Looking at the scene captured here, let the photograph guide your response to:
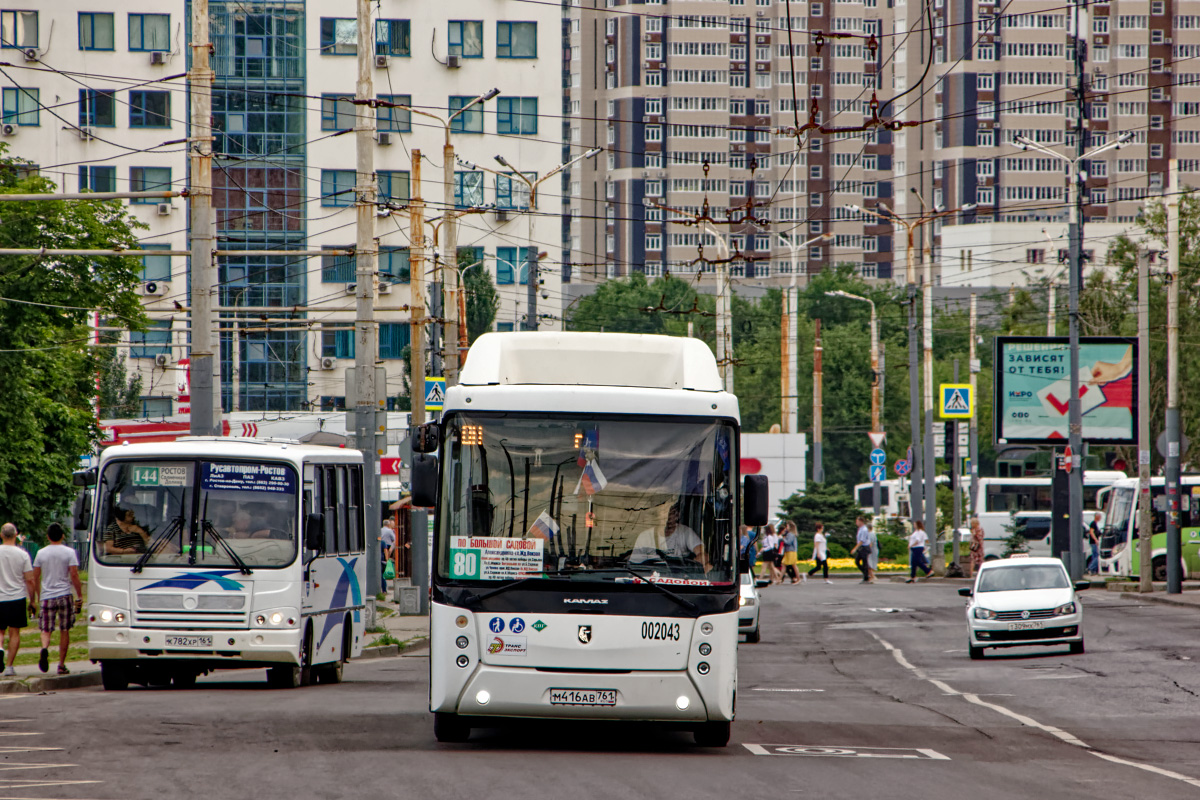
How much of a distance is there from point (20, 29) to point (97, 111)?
15.0 feet

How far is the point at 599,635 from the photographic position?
11969mm

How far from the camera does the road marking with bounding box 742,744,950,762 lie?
12.7 meters

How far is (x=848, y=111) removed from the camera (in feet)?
486

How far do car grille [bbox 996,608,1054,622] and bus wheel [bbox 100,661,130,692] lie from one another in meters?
12.3

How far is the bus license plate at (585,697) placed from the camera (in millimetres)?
11945

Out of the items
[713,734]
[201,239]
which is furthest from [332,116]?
[713,734]

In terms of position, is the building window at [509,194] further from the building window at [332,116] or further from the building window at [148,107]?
the building window at [148,107]

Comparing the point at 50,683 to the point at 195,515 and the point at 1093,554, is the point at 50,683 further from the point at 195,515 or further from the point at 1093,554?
the point at 1093,554

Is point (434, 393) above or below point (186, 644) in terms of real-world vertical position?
above

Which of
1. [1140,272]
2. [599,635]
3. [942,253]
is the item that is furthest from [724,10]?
[599,635]

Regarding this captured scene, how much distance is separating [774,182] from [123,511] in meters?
136

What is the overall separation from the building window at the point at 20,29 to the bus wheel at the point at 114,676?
6145 centimetres

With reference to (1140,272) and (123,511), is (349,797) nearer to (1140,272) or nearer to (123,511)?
(123,511)

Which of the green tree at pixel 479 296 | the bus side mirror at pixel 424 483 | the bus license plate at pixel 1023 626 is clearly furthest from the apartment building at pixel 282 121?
the bus side mirror at pixel 424 483
